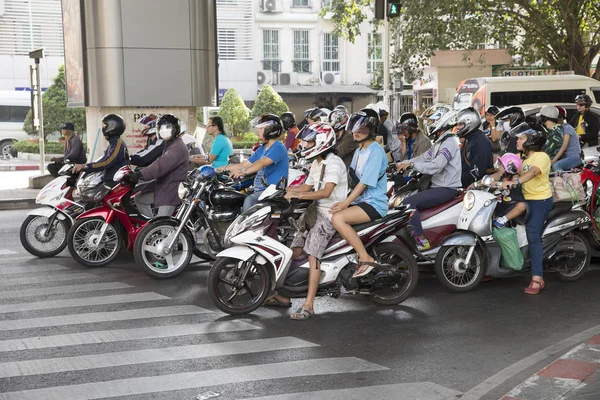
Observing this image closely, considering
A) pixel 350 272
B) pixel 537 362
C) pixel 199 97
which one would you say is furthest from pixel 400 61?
pixel 537 362

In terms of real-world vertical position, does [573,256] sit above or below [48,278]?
above

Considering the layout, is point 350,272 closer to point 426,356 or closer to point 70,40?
point 426,356

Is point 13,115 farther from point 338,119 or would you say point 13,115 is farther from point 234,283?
point 234,283

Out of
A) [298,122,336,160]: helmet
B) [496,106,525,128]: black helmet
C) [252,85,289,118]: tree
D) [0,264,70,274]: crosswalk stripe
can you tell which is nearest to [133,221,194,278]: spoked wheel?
[0,264,70,274]: crosswalk stripe

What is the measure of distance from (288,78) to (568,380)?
37.3 meters

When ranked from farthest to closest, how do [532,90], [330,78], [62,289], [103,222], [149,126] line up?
1. [330,78]
2. [532,90]
3. [149,126]
4. [103,222]
5. [62,289]

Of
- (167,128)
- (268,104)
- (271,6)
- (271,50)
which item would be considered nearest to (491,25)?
(268,104)

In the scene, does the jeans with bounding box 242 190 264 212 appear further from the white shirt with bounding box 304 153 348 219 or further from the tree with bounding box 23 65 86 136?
the tree with bounding box 23 65 86 136

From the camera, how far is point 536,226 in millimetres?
8273

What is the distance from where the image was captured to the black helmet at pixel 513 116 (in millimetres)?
11888

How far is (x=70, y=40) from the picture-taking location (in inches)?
638

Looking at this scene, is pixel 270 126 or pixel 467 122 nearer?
pixel 270 126

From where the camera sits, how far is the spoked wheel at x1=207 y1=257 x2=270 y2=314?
7207 mm

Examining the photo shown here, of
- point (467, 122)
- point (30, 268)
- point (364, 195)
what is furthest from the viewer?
point (30, 268)
